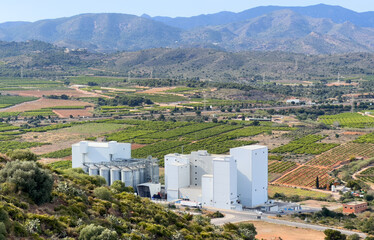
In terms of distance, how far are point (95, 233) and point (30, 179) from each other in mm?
4290

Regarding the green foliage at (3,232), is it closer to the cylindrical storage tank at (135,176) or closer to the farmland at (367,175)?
the cylindrical storage tank at (135,176)

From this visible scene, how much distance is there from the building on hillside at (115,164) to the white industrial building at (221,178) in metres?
1.81

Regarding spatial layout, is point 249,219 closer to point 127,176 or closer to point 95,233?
point 127,176

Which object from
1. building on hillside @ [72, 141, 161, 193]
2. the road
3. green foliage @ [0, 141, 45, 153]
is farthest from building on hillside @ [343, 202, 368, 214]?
green foliage @ [0, 141, 45, 153]

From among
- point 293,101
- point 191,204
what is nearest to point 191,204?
point 191,204

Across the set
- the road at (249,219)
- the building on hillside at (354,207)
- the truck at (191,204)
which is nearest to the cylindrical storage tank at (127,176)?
the truck at (191,204)

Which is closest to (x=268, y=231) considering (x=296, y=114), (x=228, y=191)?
(x=228, y=191)

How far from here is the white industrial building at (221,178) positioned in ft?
166

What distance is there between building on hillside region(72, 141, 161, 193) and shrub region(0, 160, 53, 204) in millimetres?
27697

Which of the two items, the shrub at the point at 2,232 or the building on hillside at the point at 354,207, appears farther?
the building on hillside at the point at 354,207

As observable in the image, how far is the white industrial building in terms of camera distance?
166 ft

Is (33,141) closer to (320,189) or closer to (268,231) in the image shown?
(320,189)

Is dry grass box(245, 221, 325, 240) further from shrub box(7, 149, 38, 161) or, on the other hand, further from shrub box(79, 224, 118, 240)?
shrub box(79, 224, 118, 240)

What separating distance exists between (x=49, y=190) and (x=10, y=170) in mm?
1755
